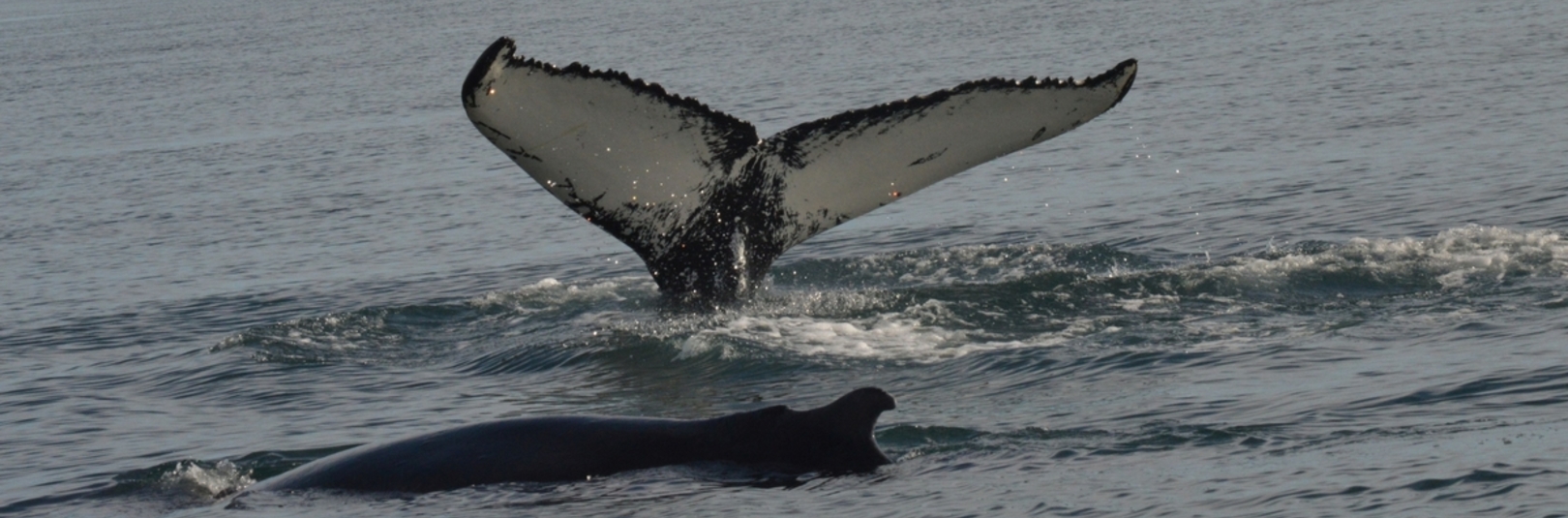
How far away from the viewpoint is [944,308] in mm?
9641

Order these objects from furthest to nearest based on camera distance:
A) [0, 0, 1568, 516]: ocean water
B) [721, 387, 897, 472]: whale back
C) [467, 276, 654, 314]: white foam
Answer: [467, 276, 654, 314]: white foam → [0, 0, 1568, 516]: ocean water → [721, 387, 897, 472]: whale back

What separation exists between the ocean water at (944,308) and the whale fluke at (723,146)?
2.12ft

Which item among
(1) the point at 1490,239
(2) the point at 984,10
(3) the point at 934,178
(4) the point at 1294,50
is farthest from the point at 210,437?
(2) the point at 984,10

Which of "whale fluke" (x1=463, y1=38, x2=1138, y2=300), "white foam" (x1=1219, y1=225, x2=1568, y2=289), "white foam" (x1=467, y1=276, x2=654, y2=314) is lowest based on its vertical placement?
"white foam" (x1=467, y1=276, x2=654, y2=314)

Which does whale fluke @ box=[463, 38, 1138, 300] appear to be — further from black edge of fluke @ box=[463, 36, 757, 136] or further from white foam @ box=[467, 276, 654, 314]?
white foam @ box=[467, 276, 654, 314]

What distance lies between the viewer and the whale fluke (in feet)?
24.8

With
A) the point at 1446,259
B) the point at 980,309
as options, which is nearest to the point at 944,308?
the point at 980,309

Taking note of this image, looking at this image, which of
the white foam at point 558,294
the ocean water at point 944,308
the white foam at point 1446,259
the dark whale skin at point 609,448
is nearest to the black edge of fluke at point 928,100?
the ocean water at point 944,308

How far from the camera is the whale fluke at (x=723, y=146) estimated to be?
755 centimetres

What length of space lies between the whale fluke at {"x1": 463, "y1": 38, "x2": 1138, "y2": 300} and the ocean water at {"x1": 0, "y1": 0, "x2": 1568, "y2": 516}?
65cm

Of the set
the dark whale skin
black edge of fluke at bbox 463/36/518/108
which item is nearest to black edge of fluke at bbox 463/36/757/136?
black edge of fluke at bbox 463/36/518/108

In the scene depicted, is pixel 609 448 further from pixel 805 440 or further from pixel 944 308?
pixel 944 308

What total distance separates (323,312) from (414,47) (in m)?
27.1

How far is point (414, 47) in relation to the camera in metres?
38.2
